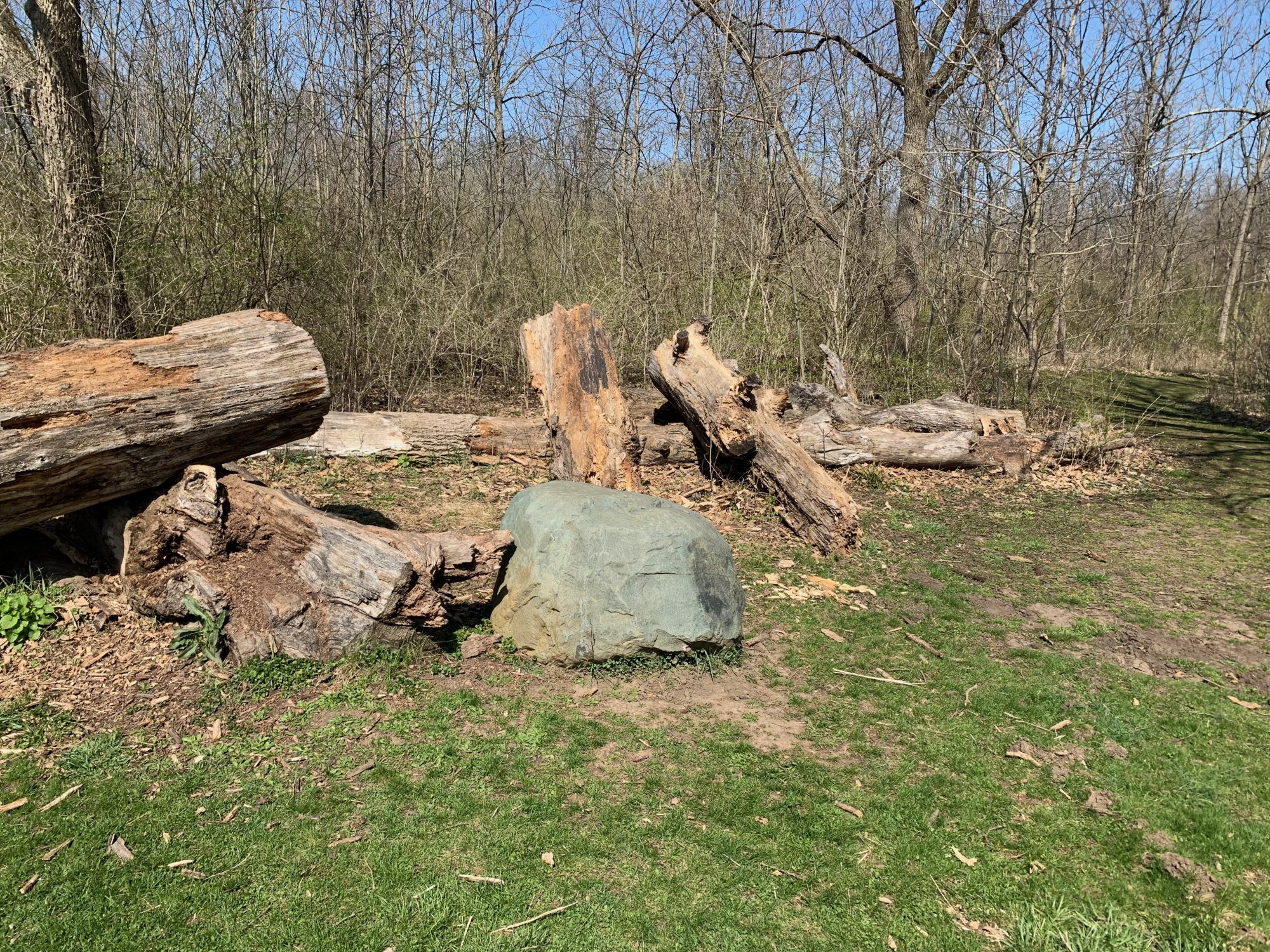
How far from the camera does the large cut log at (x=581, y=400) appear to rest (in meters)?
6.66

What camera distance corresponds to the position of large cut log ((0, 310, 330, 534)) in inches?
147

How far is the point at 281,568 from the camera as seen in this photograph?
13.5 ft

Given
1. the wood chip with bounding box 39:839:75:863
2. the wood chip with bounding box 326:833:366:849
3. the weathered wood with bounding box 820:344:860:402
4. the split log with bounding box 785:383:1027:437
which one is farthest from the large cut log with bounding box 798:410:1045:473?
the wood chip with bounding box 39:839:75:863

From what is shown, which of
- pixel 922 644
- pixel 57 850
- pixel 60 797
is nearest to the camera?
pixel 57 850

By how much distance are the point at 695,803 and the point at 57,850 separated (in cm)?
239

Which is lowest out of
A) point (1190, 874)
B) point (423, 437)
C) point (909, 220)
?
point (1190, 874)

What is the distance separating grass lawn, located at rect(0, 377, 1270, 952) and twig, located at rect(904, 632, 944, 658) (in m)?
0.03

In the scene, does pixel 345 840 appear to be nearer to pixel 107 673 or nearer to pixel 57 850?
pixel 57 850

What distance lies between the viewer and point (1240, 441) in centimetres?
1127

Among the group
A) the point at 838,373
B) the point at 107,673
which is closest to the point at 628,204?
the point at 838,373

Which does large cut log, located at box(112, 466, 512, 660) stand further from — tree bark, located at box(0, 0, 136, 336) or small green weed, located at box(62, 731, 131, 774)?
tree bark, located at box(0, 0, 136, 336)

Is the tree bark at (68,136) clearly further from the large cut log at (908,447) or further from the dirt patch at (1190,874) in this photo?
the dirt patch at (1190,874)

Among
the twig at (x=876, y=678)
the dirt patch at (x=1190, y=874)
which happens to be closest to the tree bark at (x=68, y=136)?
the twig at (x=876, y=678)

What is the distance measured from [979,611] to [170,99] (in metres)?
8.21
